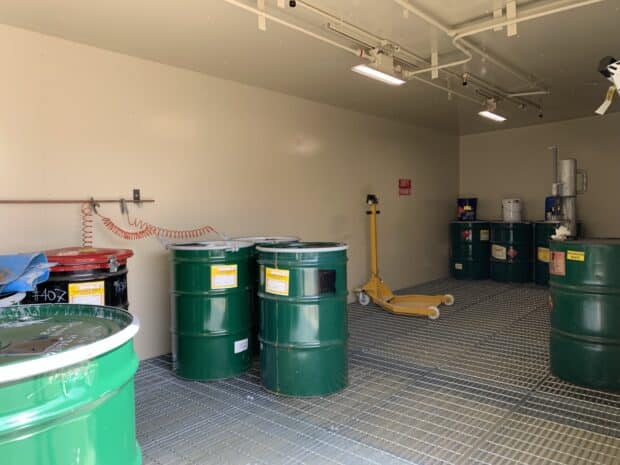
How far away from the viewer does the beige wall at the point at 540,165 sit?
268 inches

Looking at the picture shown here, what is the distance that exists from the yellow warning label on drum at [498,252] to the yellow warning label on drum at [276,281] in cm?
533

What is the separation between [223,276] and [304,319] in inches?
28.4

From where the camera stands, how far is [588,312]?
299 centimetres

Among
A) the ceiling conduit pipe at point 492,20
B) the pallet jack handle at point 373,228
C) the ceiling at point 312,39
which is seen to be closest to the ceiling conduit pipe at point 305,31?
the ceiling at point 312,39

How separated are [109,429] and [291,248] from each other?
1.99 metres

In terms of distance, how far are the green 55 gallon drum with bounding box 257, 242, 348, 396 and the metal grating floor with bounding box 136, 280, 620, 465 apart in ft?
0.41

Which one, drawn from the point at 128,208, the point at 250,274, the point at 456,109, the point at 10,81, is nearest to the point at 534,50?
the point at 456,109

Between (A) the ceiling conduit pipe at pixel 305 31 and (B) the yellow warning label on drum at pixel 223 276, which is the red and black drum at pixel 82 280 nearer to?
(B) the yellow warning label on drum at pixel 223 276

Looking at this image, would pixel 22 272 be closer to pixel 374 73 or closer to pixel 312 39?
pixel 312 39

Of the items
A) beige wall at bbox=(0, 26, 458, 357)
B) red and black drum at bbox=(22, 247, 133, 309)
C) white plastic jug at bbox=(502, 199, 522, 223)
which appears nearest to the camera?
red and black drum at bbox=(22, 247, 133, 309)

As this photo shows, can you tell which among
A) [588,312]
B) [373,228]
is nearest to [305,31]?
[588,312]

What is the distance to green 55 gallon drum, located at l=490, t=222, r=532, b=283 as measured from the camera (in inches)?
281

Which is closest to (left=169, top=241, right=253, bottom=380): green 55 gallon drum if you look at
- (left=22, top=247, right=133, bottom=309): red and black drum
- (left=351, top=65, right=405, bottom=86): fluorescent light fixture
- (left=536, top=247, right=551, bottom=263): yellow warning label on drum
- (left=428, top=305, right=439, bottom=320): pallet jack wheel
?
(left=22, top=247, right=133, bottom=309): red and black drum

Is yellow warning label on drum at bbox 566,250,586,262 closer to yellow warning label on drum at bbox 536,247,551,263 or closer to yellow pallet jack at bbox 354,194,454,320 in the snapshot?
yellow pallet jack at bbox 354,194,454,320
